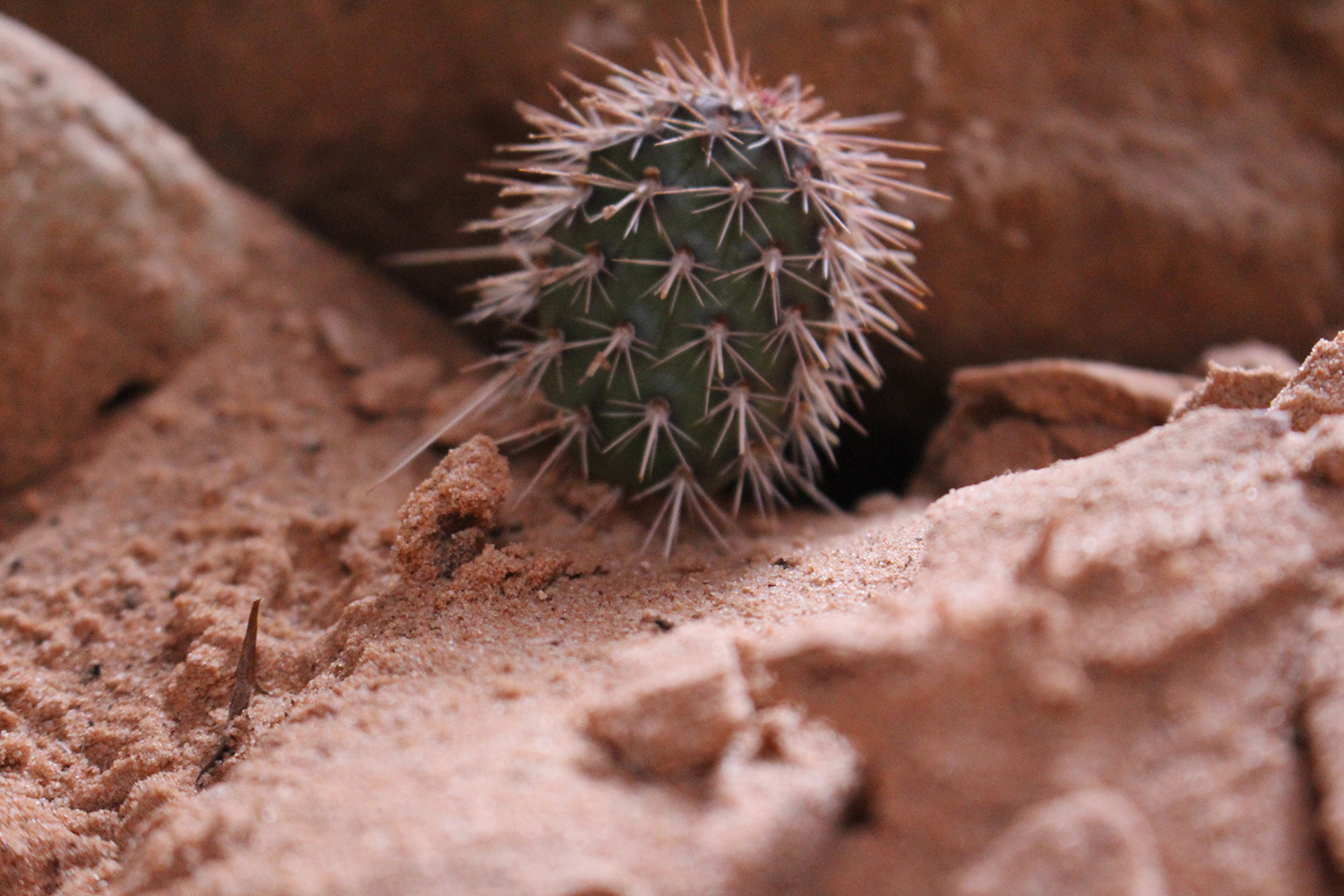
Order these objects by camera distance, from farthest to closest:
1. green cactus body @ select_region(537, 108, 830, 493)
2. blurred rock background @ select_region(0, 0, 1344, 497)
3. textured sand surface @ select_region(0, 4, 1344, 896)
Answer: blurred rock background @ select_region(0, 0, 1344, 497) → green cactus body @ select_region(537, 108, 830, 493) → textured sand surface @ select_region(0, 4, 1344, 896)

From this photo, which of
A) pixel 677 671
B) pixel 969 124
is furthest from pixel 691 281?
pixel 969 124

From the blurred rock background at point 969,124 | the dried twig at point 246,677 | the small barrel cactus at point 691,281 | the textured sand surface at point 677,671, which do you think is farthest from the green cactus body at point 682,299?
the blurred rock background at point 969,124

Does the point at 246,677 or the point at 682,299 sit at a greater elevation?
the point at 682,299

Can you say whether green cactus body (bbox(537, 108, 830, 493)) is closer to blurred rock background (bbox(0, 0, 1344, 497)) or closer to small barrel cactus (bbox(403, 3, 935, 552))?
small barrel cactus (bbox(403, 3, 935, 552))

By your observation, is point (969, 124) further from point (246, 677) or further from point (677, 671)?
point (246, 677)

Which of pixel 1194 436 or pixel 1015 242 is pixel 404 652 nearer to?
pixel 1194 436

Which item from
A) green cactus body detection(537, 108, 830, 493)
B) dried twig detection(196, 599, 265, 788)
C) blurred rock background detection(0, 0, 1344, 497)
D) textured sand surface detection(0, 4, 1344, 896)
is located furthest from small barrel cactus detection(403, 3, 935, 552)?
blurred rock background detection(0, 0, 1344, 497)

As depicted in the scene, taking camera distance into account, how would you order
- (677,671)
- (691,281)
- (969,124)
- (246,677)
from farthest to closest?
1. (969,124)
2. (691,281)
3. (246,677)
4. (677,671)
